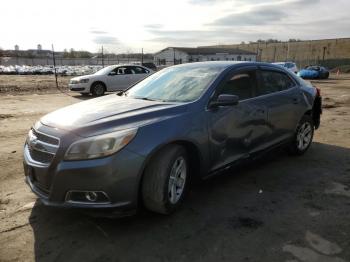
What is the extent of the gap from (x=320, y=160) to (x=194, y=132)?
10.4 ft

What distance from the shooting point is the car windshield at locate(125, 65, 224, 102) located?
4.76 meters

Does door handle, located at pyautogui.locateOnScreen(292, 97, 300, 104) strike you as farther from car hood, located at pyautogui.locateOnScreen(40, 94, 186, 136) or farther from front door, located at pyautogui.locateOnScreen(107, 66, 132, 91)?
front door, located at pyautogui.locateOnScreen(107, 66, 132, 91)

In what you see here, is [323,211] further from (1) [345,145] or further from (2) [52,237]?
(1) [345,145]

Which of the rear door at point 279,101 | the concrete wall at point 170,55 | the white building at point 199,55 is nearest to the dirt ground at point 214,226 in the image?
the rear door at point 279,101

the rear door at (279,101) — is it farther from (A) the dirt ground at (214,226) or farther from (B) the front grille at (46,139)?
(B) the front grille at (46,139)

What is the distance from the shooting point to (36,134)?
4078mm

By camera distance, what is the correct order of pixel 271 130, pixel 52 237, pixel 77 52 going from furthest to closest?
pixel 77 52 < pixel 271 130 < pixel 52 237

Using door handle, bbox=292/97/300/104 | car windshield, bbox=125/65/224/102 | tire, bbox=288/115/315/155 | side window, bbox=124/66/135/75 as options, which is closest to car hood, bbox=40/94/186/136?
car windshield, bbox=125/65/224/102

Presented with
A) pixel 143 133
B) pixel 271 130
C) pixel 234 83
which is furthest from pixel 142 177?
pixel 271 130

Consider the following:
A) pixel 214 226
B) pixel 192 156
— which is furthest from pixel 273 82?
pixel 214 226

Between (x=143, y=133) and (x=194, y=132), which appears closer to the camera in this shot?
(x=143, y=133)

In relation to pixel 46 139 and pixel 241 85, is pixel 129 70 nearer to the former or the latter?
pixel 241 85

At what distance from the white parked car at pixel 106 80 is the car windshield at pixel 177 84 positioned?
13225 mm

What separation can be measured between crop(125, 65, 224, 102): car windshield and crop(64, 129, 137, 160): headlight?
A: 1.26m
